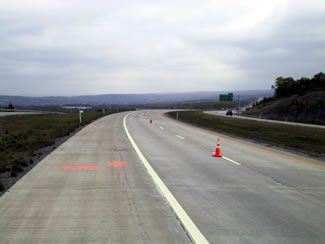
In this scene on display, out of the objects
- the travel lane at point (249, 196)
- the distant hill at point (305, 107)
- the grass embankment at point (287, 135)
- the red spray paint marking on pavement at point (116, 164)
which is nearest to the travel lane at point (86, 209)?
the red spray paint marking on pavement at point (116, 164)

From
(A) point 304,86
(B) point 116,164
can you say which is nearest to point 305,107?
(A) point 304,86

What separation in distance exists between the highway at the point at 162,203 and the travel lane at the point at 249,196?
2 centimetres

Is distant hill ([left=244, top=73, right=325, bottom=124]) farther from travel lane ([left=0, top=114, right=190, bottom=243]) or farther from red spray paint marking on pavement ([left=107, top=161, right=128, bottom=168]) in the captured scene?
travel lane ([left=0, top=114, right=190, bottom=243])

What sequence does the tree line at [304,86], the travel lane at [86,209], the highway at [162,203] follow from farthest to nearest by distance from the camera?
the tree line at [304,86] < the highway at [162,203] < the travel lane at [86,209]

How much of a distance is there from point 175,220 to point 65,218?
6.42ft

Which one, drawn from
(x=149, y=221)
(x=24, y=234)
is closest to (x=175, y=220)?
(x=149, y=221)

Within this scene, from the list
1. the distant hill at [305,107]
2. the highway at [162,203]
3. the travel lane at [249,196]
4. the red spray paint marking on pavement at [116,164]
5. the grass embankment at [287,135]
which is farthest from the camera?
the distant hill at [305,107]

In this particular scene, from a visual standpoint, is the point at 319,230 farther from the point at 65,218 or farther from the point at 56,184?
the point at 56,184

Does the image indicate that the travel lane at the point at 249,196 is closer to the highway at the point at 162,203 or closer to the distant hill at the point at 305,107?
the highway at the point at 162,203

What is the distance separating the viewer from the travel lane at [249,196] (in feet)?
14.5

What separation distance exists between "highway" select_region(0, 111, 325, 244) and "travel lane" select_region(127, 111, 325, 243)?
18mm

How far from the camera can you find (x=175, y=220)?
470cm

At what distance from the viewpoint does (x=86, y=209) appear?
5.07m

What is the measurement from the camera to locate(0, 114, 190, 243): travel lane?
4109 mm
